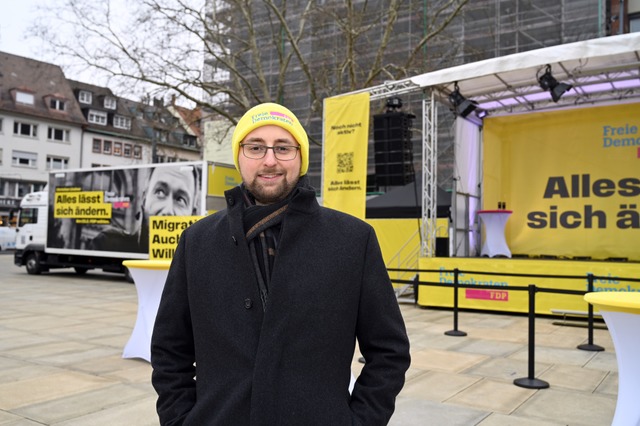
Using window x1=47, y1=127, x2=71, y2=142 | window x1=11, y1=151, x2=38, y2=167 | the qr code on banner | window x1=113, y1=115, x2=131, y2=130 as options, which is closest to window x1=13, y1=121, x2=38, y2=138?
window x1=47, y1=127, x2=71, y2=142

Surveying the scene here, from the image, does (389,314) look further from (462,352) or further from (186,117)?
(186,117)

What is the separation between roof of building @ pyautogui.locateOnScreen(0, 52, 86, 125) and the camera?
44125mm

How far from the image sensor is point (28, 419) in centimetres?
424

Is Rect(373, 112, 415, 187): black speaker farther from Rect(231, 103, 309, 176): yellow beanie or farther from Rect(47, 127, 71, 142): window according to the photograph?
Rect(47, 127, 71, 142): window

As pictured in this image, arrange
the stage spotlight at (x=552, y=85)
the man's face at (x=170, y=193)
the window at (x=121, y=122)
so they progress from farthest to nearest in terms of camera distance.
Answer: the window at (x=121, y=122)
the man's face at (x=170, y=193)
the stage spotlight at (x=552, y=85)

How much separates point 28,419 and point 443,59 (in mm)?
20899

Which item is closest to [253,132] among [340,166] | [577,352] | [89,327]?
[577,352]

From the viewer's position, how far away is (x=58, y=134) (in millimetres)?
47438

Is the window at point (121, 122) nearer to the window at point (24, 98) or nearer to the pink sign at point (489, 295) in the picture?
the window at point (24, 98)

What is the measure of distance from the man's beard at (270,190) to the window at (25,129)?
48736 millimetres

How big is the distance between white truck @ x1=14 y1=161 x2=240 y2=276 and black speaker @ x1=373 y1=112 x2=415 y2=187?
430 cm

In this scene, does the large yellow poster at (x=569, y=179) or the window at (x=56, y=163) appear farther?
the window at (x=56, y=163)

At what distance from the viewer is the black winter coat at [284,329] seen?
161cm

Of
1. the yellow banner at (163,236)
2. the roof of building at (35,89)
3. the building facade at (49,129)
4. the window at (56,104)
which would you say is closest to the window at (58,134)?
the building facade at (49,129)
